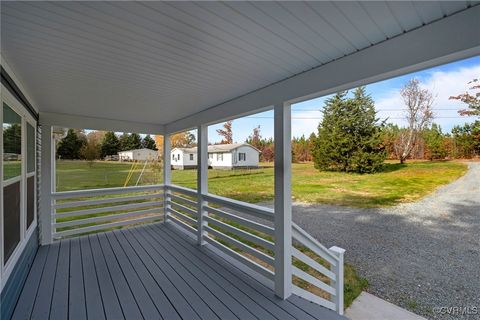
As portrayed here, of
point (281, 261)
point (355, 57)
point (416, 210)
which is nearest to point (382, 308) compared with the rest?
point (281, 261)

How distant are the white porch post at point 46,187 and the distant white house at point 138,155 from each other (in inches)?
103

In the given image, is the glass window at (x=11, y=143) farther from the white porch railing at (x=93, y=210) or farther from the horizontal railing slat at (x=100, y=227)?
the horizontal railing slat at (x=100, y=227)

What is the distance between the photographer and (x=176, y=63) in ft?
5.64

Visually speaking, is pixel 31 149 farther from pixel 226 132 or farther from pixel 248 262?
pixel 226 132

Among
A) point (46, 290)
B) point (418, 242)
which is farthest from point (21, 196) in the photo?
point (418, 242)

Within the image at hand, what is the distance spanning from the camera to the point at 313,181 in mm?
9359

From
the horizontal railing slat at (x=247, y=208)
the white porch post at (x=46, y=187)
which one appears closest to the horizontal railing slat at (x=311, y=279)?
the horizontal railing slat at (x=247, y=208)

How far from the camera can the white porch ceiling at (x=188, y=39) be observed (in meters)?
1.06

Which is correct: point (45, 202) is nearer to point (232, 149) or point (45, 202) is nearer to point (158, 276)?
point (158, 276)

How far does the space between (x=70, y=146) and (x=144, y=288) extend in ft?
14.5

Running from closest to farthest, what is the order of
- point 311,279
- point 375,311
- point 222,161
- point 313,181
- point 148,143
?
point 311,279 < point 375,311 < point 148,143 < point 222,161 < point 313,181

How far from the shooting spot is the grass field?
5.43 metres

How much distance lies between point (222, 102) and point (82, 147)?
14.3 feet

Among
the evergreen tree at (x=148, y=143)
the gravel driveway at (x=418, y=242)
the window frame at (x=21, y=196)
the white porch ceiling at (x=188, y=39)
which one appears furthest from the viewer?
the evergreen tree at (x=148, y=143)
